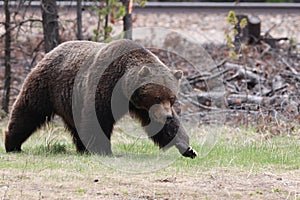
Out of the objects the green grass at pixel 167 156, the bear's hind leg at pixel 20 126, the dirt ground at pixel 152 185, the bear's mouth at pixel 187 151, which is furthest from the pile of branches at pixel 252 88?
the dirt ground at pixel 152 185

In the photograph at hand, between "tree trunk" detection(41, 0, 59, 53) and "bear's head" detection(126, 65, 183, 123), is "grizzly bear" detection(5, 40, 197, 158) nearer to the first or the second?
"bear's head" detection(126, 65, 183, 123)

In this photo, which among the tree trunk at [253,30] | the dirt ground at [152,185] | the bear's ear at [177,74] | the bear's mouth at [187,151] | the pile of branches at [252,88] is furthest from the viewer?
the tree trunk at [253,30]

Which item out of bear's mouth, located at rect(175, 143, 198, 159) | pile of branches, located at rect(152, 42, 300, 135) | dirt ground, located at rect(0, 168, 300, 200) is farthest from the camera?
pile of branches, located at rect(152, 42, 300, 135)

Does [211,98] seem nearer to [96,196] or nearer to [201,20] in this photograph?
[96,196]

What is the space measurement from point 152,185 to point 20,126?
309 cm

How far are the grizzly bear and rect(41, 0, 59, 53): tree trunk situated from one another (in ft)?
12.0

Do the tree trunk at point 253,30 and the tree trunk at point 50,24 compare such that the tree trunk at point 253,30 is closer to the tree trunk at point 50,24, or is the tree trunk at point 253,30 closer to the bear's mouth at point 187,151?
the tree trunk at point 50,24

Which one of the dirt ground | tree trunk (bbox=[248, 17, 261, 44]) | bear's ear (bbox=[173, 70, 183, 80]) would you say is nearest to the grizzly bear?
bear's ear (bbox=[173, 70, 183, 80])

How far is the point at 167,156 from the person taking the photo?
802 cm

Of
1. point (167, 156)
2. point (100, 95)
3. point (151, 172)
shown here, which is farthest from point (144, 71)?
point (151, 172)

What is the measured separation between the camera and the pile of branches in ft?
39.0

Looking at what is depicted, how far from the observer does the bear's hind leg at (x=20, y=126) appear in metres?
8.74

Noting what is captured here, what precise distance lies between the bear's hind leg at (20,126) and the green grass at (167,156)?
161 mm

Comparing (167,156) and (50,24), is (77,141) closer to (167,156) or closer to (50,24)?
(167,156)
